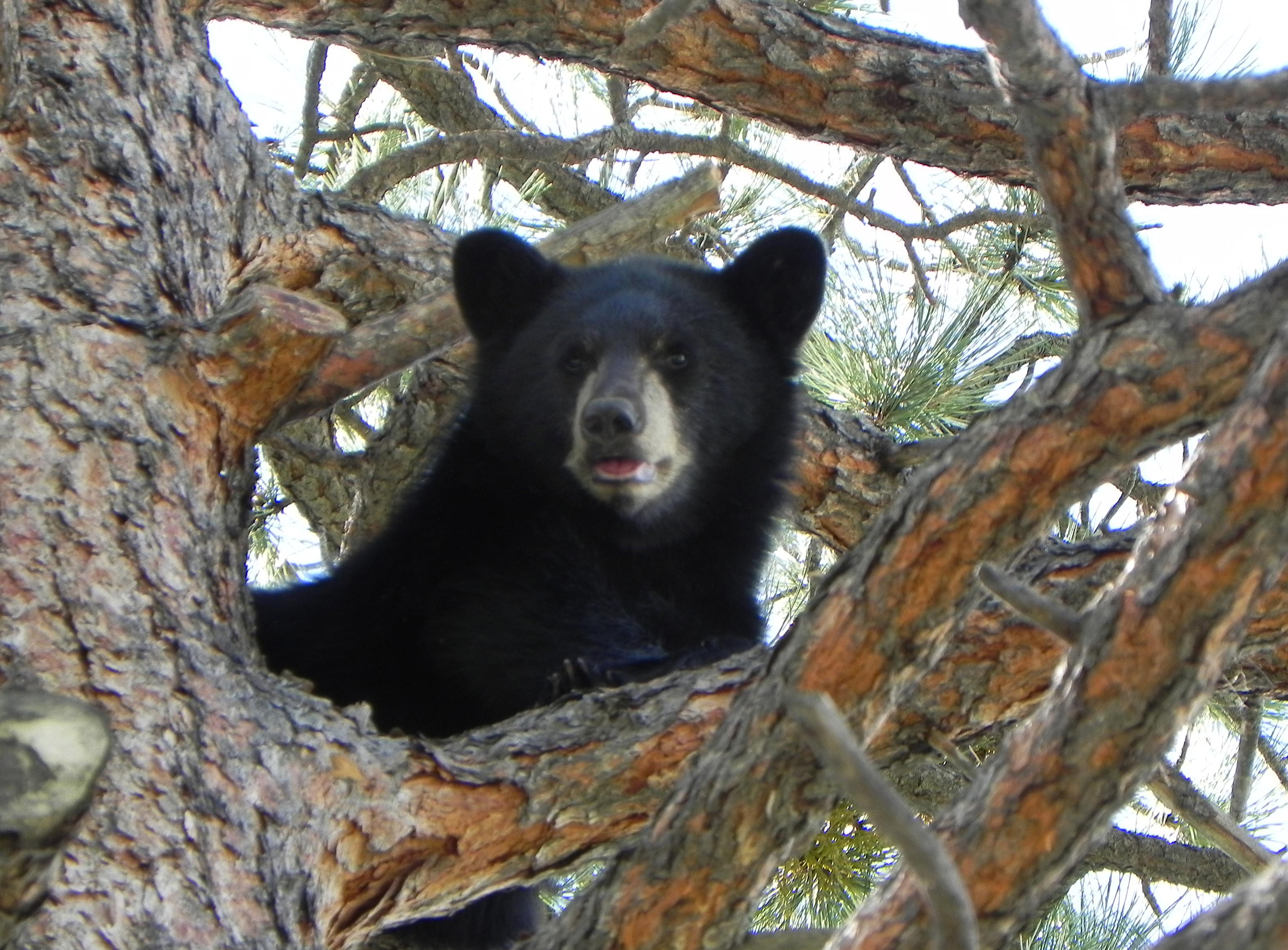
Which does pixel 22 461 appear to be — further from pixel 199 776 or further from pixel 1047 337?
pixel 1047 337

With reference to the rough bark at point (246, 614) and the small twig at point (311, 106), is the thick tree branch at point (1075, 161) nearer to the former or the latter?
the rough bark at point (246, 614)

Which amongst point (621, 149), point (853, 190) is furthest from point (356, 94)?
point (853, 190)

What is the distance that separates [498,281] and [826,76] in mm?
1135

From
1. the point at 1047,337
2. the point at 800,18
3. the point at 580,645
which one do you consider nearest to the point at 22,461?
the point at 580,645

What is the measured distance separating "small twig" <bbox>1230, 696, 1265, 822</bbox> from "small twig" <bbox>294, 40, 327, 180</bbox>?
140 inches

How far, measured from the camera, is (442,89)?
560 cm

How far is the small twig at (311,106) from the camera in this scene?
5.16m

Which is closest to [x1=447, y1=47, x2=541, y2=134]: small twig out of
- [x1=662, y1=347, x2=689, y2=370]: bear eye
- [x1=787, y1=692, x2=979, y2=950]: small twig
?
[x1=662, y1=347, x2=689, y2=370]: bear eye

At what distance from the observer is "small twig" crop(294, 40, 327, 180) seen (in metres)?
5.16

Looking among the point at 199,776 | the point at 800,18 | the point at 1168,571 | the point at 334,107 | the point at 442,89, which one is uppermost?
the point at 334,107

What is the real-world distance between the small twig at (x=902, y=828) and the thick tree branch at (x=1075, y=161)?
875 millimetres

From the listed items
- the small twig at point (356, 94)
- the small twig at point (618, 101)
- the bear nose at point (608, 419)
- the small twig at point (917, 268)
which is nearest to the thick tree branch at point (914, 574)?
the bear nose at point (608, 419)

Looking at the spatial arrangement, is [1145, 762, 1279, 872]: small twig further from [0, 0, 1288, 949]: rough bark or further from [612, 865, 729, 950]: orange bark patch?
[612, 865, 729, 950]: orange bark patch

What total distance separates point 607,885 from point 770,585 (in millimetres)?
4060
